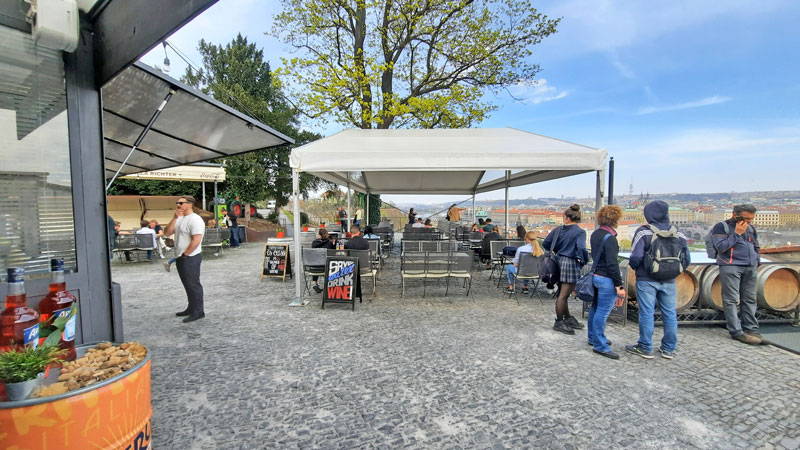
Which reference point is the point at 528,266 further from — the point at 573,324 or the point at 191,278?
the point at 191,278

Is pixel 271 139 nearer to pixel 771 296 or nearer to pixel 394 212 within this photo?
pixel 771 296

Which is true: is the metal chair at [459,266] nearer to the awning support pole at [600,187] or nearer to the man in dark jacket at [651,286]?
the awning support pole at [600,187]

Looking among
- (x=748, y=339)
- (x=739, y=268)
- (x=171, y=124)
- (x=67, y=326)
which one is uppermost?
(x=171, y=124)

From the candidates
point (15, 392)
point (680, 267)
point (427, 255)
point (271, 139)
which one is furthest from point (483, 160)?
point (15, 392)

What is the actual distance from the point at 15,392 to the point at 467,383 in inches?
113

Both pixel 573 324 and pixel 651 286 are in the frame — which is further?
pixel 573 324

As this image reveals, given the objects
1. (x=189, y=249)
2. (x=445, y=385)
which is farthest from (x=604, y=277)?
(x=189, y=249)

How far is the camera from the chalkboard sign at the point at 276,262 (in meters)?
7.41

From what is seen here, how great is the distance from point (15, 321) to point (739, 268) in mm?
6403

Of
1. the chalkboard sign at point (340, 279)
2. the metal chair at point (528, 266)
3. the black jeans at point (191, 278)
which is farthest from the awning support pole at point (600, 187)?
the black jeans at point (191, 278)

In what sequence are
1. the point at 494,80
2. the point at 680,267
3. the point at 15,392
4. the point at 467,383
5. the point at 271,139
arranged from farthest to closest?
the point at 494,80 → the point at 271,139 → the point at 680,267 → the point at 467,383 → the point at 15,392

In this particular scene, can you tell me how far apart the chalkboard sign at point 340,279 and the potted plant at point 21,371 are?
13.0 feet

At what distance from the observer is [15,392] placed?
55.6 inches

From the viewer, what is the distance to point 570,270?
14.2 ft
